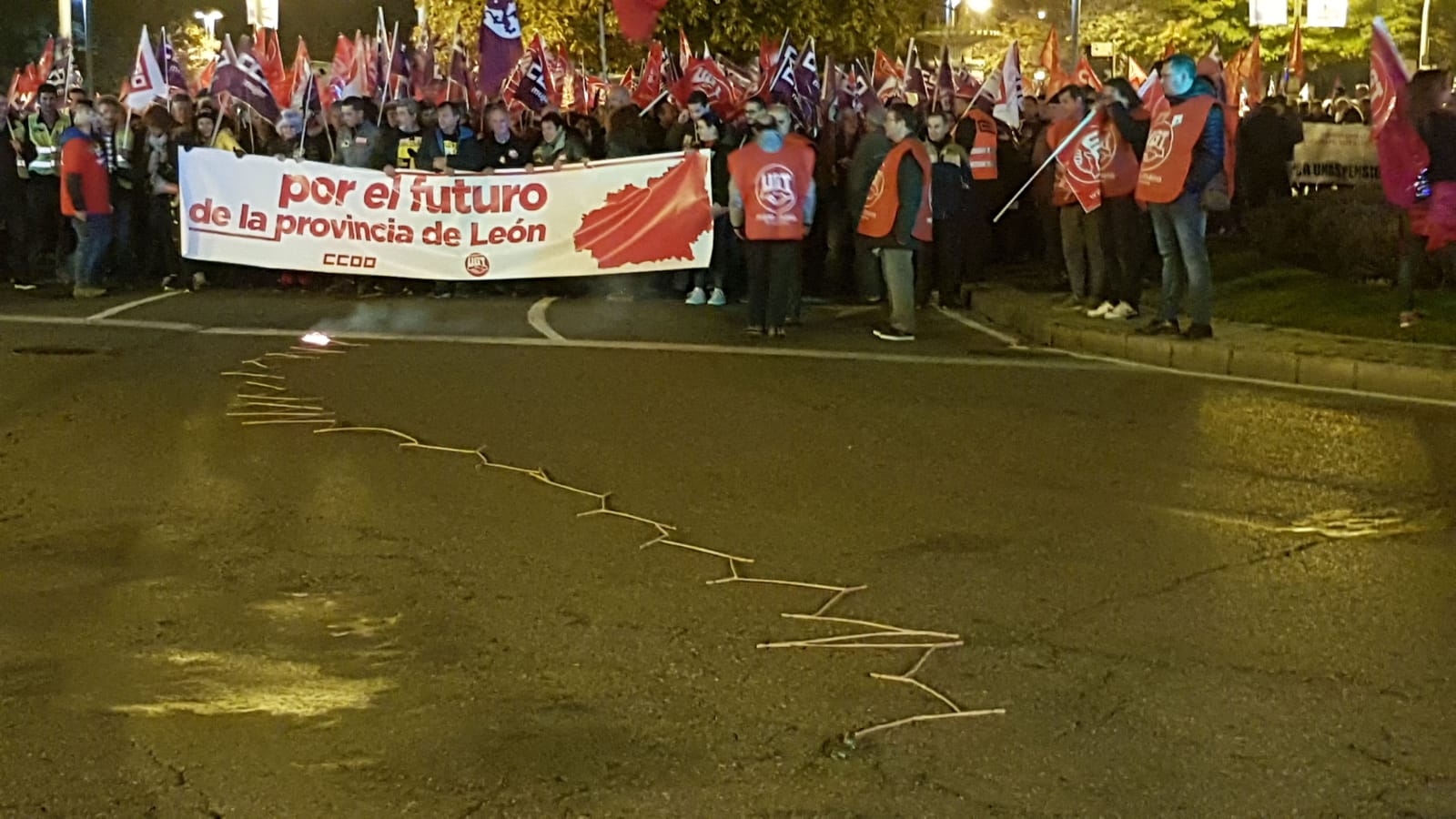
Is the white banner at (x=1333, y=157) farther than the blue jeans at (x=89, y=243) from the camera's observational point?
Yes

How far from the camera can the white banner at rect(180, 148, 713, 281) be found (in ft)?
50.2

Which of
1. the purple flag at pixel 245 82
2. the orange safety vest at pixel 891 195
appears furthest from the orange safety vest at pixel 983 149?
the purple flag at pixel 245 82

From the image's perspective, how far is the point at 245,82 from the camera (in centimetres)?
1802

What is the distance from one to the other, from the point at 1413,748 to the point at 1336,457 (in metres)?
4.12

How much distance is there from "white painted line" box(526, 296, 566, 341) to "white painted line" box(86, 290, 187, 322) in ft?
10.8

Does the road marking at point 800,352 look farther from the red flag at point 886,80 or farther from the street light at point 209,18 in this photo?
the street light at point 209,18

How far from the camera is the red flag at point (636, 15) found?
1905 cm

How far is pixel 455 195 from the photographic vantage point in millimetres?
15773

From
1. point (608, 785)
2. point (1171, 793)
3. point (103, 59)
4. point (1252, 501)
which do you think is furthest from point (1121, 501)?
point (103, 59)

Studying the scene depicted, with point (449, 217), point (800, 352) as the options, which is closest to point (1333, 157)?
point (449, 217)

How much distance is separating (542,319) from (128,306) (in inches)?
142

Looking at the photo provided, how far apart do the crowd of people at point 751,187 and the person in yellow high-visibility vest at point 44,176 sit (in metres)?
0.02

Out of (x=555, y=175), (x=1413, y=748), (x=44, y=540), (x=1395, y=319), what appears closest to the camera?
(x=1413, y=748)

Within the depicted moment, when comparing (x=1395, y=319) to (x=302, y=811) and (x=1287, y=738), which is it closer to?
(x=1287, y=738)
